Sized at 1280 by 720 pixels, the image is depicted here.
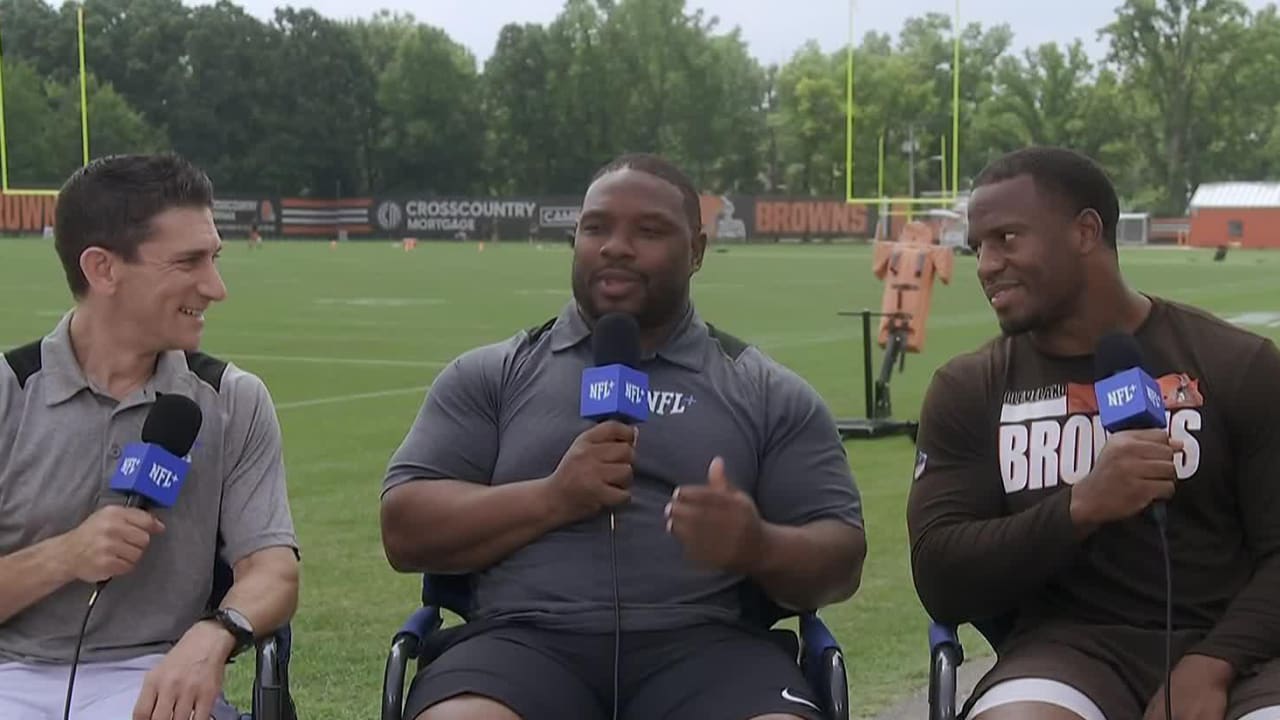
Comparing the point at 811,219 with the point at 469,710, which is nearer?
the point at 469,710

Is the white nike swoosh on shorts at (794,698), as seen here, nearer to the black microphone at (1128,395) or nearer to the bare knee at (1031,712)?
the bare knee at (1031,712)

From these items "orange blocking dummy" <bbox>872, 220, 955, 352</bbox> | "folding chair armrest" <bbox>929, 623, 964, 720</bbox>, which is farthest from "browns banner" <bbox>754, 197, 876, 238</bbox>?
"folding chair armrest" <bbox>929, 623, 964, 720</bbox>

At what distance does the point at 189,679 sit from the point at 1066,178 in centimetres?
227

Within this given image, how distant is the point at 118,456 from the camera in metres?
3.75

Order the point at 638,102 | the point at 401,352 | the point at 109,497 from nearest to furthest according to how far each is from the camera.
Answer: the point at 109,497
the point at 401,352
the point at 638,102

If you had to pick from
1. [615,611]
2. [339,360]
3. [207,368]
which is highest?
[207,368]

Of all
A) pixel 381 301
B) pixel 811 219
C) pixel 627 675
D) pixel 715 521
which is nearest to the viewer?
pixel 715 521

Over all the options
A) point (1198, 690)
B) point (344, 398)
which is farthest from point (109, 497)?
point (344, 398)

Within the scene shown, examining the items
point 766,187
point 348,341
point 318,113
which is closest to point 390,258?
point 348,341

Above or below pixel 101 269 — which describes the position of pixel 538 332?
below

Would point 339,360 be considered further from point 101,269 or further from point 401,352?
point 101,269

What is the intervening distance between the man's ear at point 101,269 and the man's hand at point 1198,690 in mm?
2509

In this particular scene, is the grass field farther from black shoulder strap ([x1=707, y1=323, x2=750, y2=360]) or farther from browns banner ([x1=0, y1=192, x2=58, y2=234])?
browns banner ([x1=0, y1=192, x2=58, y2=234])

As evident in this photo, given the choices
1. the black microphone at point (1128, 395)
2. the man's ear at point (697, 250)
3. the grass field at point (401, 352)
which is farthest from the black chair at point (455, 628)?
the grass field at point (401, 352)
